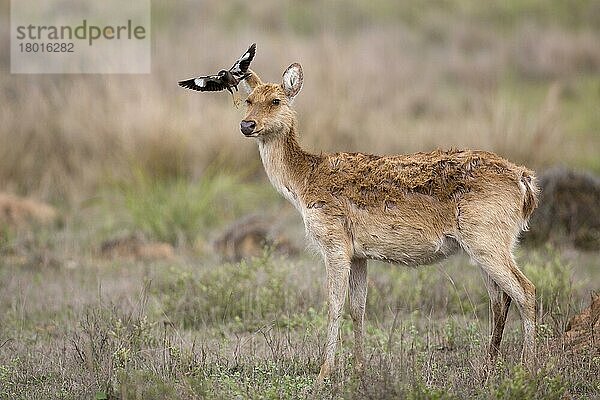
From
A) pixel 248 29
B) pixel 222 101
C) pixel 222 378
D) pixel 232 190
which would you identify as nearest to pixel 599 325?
pixel 222 378

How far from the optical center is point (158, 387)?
6590mm

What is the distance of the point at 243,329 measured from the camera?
933 centimetres

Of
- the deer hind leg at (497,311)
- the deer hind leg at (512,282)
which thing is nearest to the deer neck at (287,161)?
the deer hind leg at (512,282)

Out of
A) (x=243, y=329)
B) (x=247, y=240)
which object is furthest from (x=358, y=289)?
(x=247, y=240)

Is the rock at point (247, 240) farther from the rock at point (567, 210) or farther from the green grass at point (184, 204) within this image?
the rock at point (567, 210)

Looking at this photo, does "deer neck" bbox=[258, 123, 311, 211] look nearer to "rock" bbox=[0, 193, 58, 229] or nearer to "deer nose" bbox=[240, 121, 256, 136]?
"deer nose" bbox=[240, 121, 256, 136]

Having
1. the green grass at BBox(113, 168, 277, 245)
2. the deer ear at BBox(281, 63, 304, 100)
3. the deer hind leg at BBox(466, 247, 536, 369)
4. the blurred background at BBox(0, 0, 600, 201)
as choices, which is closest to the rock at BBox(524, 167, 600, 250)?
the blurred background at BBox(0, 0, 600, 201)

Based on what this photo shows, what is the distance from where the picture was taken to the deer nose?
7.43 metres

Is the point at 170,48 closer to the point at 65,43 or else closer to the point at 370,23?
the point at 65,43

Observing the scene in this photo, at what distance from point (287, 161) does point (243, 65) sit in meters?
0.82

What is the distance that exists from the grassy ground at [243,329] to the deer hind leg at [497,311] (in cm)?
13

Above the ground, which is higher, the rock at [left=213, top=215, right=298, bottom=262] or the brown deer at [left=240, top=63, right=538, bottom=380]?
the brown deer at [left=240, top=63, right=538, bottom=380]

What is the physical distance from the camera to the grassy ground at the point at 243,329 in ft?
22.5
